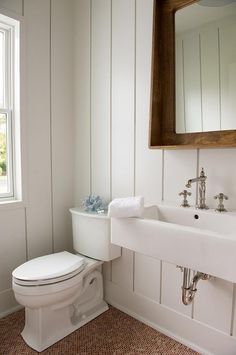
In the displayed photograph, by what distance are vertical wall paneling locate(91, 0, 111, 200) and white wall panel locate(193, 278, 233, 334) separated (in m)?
0.88

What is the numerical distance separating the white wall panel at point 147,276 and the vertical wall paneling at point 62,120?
2.32ft

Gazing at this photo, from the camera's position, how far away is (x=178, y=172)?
1.56m

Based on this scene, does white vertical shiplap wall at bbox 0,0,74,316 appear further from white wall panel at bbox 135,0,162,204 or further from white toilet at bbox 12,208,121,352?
white wall panel at bbox 135,0,162,204

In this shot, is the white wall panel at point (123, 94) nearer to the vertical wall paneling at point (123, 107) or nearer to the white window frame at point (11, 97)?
the vertical wall paneling at point (123, 107)

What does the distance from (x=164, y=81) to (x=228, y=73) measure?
0.37m

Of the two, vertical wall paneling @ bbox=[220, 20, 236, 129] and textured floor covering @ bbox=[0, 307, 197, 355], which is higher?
vertical wall paneling @ bbox=[220, 20, 236, 129]

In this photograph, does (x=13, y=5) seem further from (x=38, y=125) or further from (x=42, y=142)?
(x=42, y=142)

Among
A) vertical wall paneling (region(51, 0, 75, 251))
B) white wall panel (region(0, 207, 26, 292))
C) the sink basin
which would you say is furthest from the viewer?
vertical wall paneling (region(51, 0, 75, 251))

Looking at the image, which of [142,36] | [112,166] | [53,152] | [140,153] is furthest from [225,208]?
[53,152]

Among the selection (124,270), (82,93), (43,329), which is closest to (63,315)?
(43,329)

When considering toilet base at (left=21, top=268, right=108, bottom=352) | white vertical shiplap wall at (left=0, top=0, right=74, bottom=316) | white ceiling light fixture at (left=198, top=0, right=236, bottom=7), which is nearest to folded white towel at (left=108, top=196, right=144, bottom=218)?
toilet base at (left=21, top=268, right=108, bottom=352)

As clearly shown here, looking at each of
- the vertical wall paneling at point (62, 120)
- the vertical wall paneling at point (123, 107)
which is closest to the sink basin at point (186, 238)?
the vertical wall paneling at point (123, 107)

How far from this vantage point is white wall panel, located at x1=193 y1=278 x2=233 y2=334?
1.37 metres

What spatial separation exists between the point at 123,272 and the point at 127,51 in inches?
60.2
